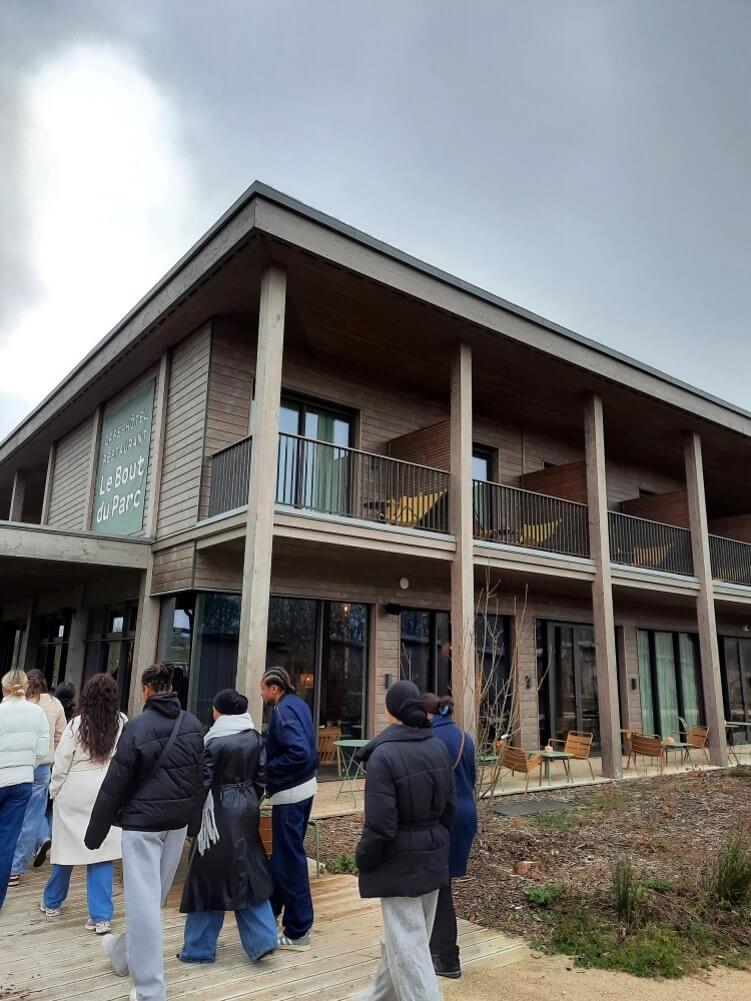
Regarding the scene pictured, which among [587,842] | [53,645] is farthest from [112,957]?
[53,645]

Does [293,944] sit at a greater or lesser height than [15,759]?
lesser

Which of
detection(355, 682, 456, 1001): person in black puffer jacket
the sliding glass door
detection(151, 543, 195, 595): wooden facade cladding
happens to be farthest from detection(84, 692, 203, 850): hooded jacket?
the sliding glass door

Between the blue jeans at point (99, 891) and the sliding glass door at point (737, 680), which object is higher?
the sliding glass door at point (737, 680)

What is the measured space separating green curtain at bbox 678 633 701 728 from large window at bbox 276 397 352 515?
1067 centimetres

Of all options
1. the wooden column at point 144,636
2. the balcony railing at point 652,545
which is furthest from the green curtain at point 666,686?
the wooden column at point 144,636

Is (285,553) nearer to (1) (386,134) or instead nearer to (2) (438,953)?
(2) (438,953)

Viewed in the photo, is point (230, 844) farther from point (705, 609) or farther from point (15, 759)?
point (705, 609)

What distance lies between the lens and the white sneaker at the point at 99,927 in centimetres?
460

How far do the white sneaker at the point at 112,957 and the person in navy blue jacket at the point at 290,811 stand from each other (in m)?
0.92

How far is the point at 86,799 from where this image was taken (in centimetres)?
474

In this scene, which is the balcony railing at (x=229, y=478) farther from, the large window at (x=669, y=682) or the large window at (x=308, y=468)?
the large window at (x=669, y=682)

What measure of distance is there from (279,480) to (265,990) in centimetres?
659

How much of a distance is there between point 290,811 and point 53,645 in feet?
40.1

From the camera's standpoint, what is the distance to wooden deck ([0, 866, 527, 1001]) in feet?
12.7
